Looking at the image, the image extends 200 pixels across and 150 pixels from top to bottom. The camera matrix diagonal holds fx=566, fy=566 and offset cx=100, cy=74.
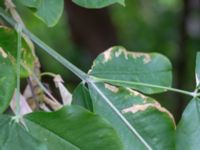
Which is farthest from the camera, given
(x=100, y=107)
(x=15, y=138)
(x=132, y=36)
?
(x=132, y=36)

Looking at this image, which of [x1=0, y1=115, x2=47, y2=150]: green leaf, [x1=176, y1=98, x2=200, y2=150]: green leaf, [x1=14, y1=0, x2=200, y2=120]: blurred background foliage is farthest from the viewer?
[x1=14, y1=0, x2=200, y2=120]: blurred background foliage

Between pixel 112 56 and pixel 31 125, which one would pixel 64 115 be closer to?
pixel 31 125

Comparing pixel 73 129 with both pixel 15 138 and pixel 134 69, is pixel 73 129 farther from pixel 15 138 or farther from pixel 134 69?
pixel 134 69

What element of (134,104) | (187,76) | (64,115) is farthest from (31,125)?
(187,76)

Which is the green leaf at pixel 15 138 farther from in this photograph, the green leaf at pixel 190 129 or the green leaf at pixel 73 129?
the green leaf at pixel 190 129

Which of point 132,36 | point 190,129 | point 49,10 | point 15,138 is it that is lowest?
point 132,36

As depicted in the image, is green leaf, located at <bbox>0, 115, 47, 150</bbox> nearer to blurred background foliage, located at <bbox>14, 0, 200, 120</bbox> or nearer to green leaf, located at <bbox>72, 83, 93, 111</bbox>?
green leaf, located at <bbox>72, 83, 93, 111</bbox>

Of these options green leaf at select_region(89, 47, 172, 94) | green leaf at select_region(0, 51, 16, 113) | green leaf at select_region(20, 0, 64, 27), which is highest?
green leaf at select_region(20, 0, 64, 27)

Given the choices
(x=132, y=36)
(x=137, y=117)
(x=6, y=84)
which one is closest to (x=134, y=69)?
(x=137, y=117)

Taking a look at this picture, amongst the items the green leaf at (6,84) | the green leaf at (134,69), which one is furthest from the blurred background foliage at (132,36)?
the green leaf at (6,84)

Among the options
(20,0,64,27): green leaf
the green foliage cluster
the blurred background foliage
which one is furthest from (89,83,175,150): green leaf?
the blurred background foliage
